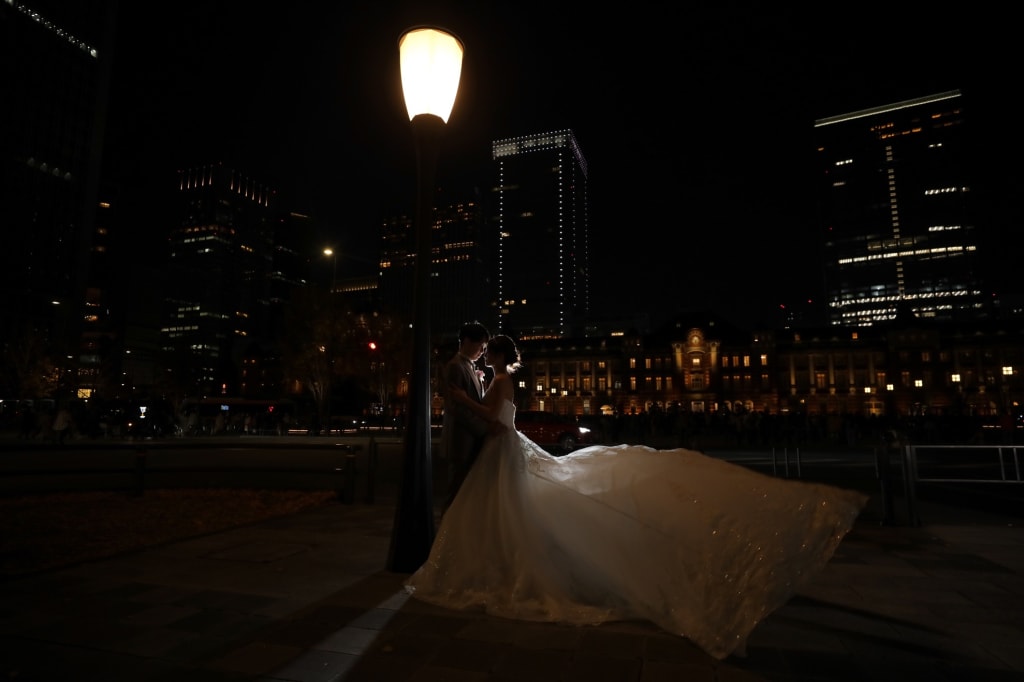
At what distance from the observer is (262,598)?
414 cm

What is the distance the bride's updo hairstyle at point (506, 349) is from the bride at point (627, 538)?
0.02m

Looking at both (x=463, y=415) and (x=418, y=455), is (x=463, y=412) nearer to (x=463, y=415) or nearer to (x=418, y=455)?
(x=463, y=415)

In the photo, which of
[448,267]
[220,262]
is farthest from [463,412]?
[220,262]

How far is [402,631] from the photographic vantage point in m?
3.50

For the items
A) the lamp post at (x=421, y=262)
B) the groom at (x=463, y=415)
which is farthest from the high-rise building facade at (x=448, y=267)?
the groom at (x=463, y=415)

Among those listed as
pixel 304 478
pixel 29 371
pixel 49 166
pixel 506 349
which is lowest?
pixel 304 478

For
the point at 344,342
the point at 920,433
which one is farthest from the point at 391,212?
the point at 920,433

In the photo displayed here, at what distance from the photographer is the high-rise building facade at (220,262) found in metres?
139

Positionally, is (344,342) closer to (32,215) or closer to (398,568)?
(398,568)

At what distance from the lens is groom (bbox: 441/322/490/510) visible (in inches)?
176

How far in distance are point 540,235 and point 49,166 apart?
346 feet

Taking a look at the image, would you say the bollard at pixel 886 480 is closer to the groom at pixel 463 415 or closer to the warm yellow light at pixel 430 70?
the groom at pixel 463 415

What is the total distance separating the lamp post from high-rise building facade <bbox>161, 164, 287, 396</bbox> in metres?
131

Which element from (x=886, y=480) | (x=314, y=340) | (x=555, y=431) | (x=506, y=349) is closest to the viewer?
(x=506, y=349)
